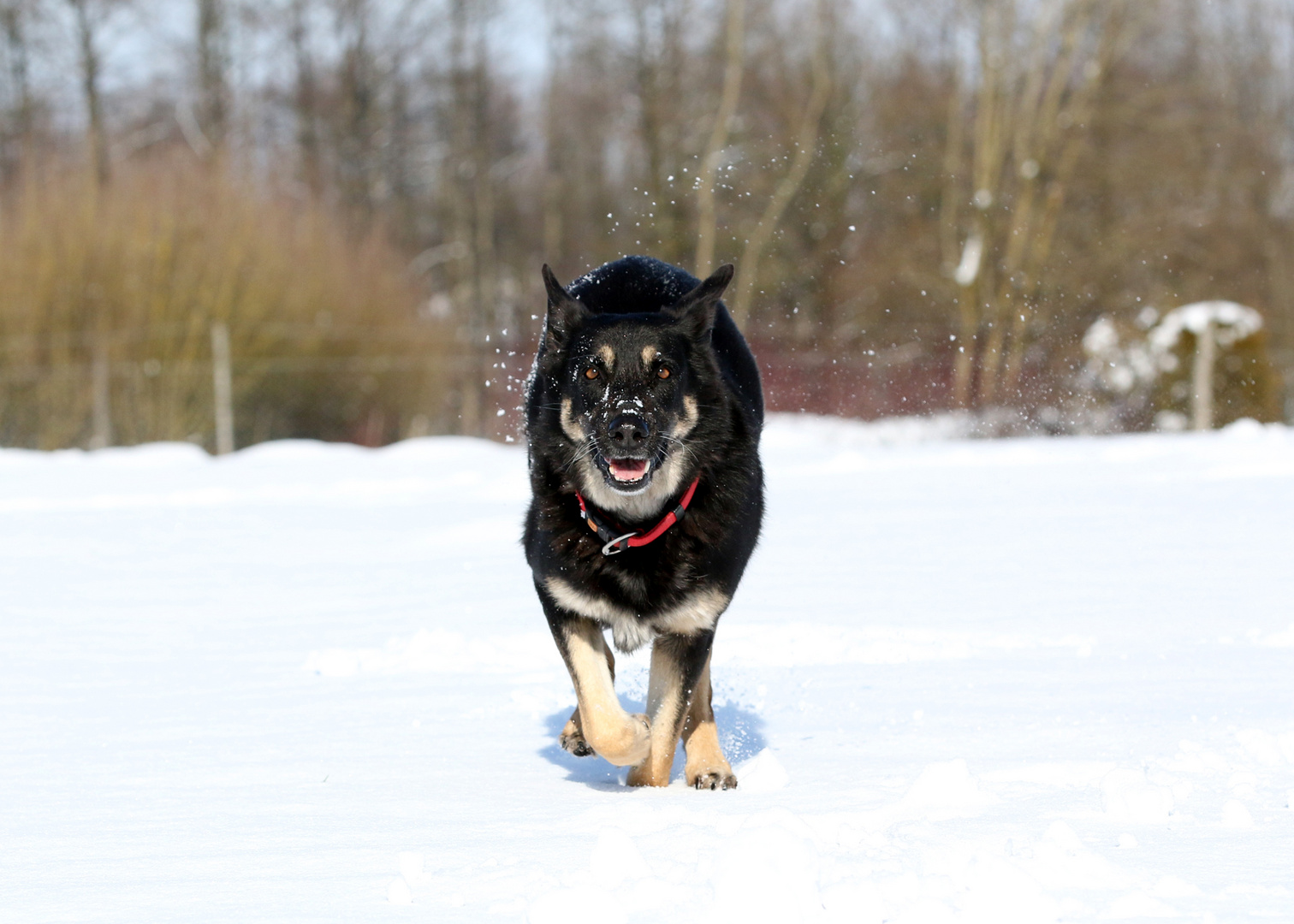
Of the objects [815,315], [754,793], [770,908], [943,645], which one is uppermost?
[770,908]

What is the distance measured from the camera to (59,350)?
1642 cm

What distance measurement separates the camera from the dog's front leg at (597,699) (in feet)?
12.5

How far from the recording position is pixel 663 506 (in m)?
4.09

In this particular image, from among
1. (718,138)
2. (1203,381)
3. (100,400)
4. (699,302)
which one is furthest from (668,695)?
(718,138)

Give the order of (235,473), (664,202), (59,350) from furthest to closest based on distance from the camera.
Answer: (664,202) < (59,350) < (235,473)

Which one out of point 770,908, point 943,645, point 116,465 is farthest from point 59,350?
point 770,908

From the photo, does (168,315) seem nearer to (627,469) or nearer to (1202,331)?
(1202,331)

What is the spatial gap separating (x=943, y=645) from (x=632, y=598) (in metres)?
2.38

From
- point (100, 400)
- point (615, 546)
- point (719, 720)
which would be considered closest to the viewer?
point (615, 546)

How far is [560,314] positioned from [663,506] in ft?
2.25

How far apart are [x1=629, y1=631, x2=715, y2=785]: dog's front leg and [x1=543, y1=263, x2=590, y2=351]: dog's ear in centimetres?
96

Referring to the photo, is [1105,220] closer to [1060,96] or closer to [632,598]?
[1060,96]

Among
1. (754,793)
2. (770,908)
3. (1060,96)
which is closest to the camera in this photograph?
(770,908)

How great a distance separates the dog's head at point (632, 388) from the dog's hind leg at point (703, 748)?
61 centimetres
